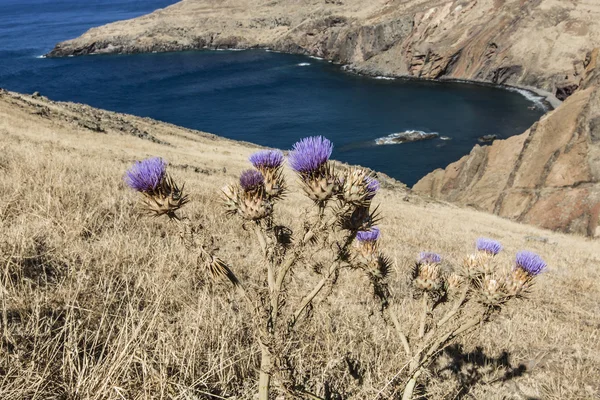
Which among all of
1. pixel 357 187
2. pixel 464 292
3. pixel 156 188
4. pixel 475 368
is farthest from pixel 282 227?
pixel 475 368

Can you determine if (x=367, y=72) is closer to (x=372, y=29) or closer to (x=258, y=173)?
(x=372, y=29)

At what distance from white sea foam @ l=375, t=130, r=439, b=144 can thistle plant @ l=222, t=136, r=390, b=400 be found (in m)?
49.7

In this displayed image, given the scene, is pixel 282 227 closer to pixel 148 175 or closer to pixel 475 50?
pixel 148 175

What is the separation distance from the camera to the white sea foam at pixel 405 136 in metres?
51.1

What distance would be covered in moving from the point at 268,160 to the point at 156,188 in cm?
65

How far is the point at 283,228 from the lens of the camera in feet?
8.24

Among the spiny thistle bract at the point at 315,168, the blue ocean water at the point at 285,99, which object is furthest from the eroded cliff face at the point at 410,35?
the spiny thistle bract at the point at 315,168

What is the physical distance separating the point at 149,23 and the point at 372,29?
71504 mm

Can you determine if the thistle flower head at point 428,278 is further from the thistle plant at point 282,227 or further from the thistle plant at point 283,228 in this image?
the thistle plant at point 283,228

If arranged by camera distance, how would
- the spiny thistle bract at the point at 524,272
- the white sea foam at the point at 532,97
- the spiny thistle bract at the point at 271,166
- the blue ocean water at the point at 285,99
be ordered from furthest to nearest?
1. the white sea foam at the point at 532,97
2. the blue ocean water at the point at 285,99
3. the spiny thistle bract at the point at 524,272
4. the spiny thistle bract at the point at 271,166

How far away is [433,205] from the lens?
23.6m

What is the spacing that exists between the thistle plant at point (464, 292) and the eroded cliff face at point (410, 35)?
5400 cm

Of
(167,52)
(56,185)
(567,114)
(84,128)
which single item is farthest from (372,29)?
(56,185)

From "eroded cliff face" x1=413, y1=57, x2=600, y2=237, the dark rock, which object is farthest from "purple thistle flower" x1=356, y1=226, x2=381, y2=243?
the dark rock
